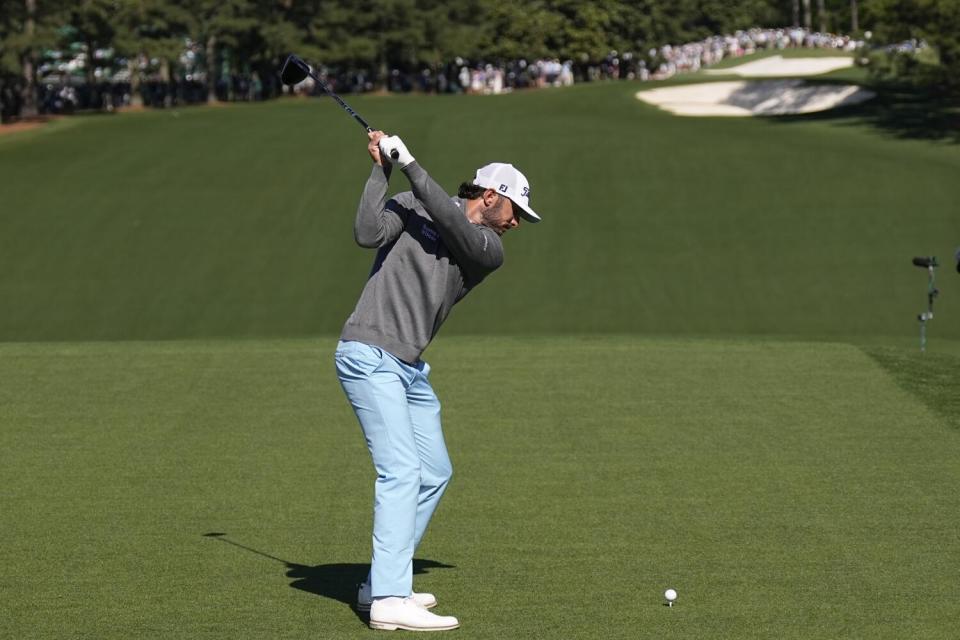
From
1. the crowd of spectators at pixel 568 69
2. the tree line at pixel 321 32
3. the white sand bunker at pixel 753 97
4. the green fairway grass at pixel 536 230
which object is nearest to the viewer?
the green fairway grass at pixel 536 230

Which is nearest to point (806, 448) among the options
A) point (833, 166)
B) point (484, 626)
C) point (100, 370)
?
point (484, 626)

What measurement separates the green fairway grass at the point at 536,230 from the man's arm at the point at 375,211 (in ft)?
58.5

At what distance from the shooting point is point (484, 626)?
286 inches

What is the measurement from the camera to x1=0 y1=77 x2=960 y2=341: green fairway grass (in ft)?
84.7

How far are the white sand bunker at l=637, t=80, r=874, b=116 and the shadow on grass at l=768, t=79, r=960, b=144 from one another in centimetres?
105

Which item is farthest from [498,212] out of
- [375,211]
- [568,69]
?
[568,69]

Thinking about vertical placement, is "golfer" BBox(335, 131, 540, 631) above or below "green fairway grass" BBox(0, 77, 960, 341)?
above

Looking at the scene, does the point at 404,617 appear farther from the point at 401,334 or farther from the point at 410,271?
A: the point at 410,271

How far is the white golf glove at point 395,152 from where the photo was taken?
6.79 meters

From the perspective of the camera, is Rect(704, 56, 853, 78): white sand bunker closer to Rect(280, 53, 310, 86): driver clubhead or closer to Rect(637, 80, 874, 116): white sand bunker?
Rect(637, 80, 874, 116): white sand bunker

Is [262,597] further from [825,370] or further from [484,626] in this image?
[825,370]

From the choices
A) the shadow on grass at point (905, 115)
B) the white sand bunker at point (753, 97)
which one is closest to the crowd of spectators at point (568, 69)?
the white sand bunker at point (753, 97)

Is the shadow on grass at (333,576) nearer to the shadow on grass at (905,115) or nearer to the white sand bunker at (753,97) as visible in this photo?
the shadow on grass at (905,115)

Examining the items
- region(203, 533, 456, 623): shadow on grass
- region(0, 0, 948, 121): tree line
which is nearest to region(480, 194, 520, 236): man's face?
region(203, 533, 456, 623): shadow on grass
